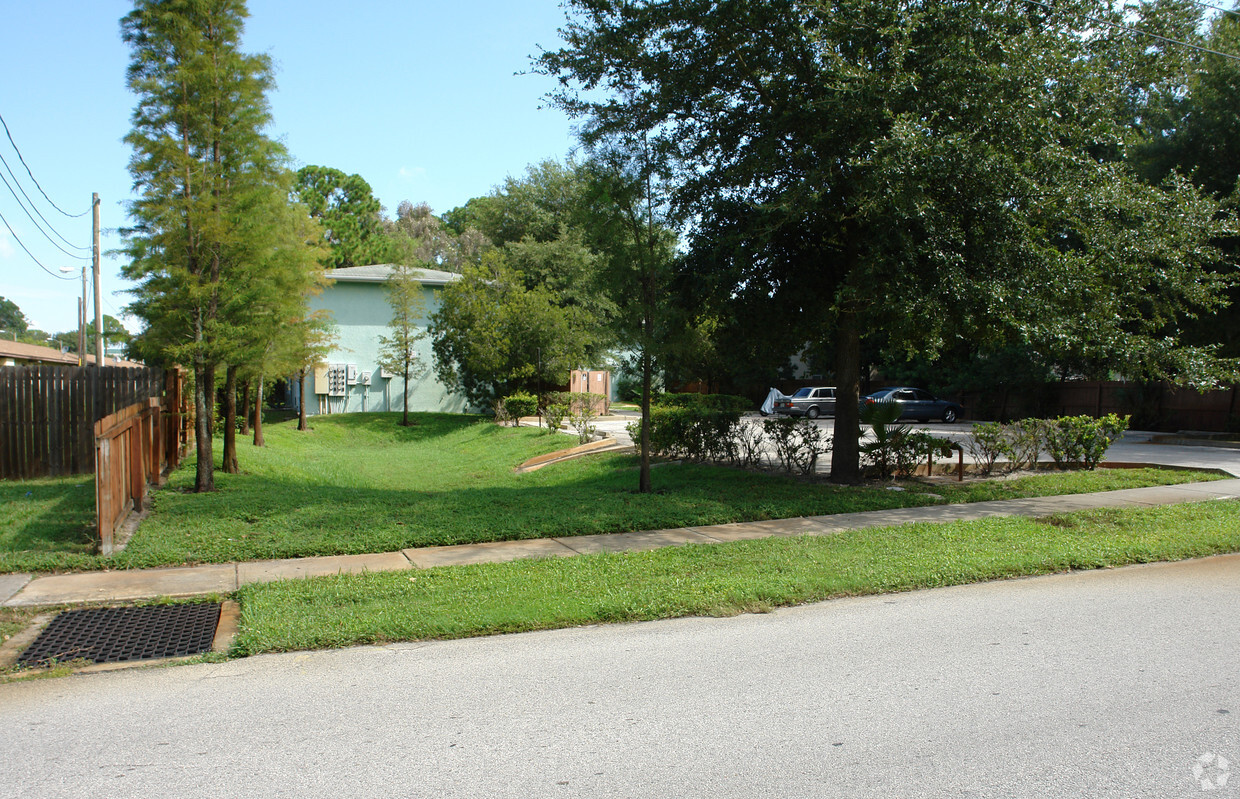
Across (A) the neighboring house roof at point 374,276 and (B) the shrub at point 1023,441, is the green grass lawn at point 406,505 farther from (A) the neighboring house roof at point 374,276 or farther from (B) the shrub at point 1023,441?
(A) the neighboring house roof at point 374,276

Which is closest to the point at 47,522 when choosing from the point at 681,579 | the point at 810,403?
the point at 681,579

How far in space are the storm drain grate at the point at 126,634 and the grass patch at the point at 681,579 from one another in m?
0.32

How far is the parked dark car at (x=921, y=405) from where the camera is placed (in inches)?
1298

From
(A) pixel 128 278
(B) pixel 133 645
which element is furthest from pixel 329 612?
(A) pixel 128 278

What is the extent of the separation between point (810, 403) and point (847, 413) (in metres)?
20.3

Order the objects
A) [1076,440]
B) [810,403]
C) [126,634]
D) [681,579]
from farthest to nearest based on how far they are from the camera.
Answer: [810,403]
[1076,440]
[681,579]
[126,634]

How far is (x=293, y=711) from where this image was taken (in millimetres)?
4434

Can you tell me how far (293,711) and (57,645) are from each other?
2316mm

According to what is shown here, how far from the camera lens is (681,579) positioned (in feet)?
23.6

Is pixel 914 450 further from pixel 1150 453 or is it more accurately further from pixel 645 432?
pixel 1150 453

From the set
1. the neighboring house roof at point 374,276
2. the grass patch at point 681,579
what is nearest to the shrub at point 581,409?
the neighboring house roof at point 374,276

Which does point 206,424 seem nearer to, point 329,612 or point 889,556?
point 329,612

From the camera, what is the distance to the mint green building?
114ft

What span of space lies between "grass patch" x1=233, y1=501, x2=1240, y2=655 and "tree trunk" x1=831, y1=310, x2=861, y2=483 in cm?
367
